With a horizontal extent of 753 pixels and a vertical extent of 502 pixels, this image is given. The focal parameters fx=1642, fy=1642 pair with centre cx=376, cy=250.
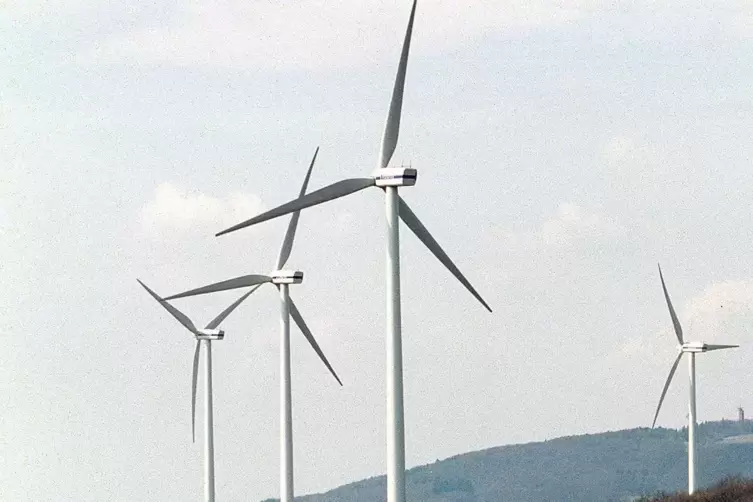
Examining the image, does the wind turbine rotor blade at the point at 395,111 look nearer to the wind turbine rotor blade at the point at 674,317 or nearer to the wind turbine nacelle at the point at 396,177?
the wind turbine nacelle at the point at 396,177

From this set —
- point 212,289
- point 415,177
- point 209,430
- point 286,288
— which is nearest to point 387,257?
point 415,177

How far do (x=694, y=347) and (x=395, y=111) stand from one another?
198 ft

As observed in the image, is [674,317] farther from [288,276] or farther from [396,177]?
[396,177]

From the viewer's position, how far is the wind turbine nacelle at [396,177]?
53.7 m

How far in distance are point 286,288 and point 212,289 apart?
655cm

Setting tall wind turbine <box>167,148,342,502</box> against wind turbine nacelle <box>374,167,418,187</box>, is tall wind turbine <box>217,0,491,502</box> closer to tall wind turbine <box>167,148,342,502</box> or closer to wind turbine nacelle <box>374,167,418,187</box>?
wind turbine nacelle <box>374,167,418,187</box>

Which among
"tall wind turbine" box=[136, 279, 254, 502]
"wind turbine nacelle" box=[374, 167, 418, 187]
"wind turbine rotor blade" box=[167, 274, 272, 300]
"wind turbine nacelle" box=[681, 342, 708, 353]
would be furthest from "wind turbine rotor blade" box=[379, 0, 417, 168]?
"wind turbine nacelle" box=[681, 342, 708, 353]

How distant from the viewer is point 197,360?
85.8 meters

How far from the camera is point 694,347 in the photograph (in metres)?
113

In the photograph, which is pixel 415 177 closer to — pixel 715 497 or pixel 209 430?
pixel 209 430

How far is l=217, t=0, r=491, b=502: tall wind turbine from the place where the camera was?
5247 cm

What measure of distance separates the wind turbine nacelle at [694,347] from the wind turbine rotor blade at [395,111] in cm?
5990

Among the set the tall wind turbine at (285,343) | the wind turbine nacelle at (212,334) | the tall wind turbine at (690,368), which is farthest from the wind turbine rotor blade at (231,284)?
the tall wind turbine at (690,368)

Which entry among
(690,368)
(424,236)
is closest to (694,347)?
(690,368)
